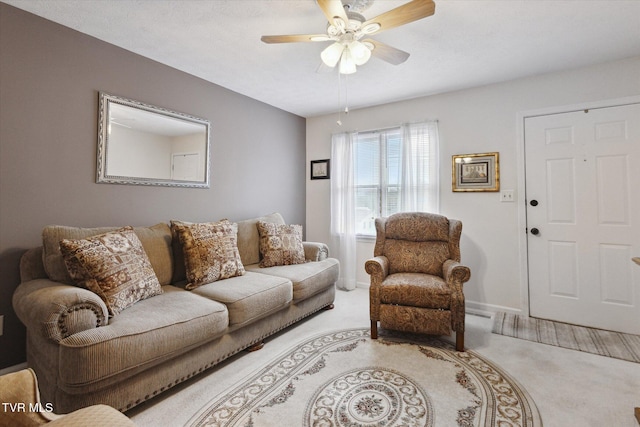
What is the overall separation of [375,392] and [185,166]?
255cm

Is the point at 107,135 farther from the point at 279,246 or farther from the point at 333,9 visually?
the point at 333,9

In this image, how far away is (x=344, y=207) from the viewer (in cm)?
411

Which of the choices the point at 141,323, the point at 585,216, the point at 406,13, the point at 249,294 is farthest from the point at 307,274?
the point at 585,216

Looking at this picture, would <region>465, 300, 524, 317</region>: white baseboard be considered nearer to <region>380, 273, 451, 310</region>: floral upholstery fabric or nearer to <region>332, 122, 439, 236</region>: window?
<region>380, 273, 451, 310</region>: floral upholstery fabric

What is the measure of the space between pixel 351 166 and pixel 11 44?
3.26 metres

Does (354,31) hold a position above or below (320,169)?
above

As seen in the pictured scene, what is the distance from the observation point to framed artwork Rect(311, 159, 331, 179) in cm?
434

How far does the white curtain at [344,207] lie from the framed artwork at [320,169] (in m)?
0.14

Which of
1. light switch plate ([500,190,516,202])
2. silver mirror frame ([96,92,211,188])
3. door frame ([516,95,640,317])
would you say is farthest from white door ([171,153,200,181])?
door frame ([516,95,640,317])

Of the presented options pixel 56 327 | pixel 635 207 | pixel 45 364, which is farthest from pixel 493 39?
pixel 45 364

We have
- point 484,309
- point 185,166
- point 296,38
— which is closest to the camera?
point 296,38

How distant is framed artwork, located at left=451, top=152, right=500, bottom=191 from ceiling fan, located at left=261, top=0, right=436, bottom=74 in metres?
1.69

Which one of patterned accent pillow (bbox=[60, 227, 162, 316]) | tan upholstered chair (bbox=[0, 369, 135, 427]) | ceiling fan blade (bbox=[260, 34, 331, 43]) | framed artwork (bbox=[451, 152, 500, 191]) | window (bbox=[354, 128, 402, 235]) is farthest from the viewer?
window (bbox=[354, 128, 402, 235])

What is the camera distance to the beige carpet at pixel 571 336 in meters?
2.33
